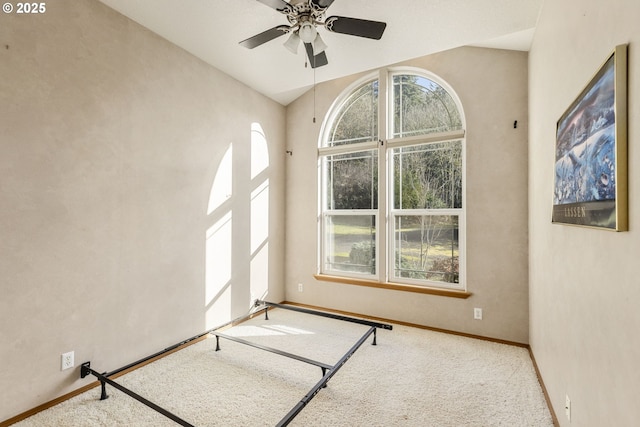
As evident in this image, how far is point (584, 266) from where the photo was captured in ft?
4.62

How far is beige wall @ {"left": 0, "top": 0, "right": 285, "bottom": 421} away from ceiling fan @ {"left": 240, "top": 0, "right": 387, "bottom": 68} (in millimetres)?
1145

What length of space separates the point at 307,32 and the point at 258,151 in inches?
80.5

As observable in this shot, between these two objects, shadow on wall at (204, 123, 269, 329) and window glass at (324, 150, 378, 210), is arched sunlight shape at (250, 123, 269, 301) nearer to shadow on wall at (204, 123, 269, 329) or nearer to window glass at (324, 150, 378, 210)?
shadow on wall at (204, 123, 269, 329)

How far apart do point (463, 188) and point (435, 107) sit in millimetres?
1060

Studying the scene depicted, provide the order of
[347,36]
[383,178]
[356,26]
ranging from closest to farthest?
[356,26]
[347,36]
[383,178]

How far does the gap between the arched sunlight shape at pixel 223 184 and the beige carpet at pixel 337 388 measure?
1.52 m

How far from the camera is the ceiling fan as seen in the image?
1972 mm

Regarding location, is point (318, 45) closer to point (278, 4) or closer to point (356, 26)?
point (356, 26)

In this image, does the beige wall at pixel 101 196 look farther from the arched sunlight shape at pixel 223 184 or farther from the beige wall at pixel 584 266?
the beige wall at pixel 584 266

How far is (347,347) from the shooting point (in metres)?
3.05

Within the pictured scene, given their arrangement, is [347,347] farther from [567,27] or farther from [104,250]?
[567,27]

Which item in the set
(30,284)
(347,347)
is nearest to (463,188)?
(347,347)

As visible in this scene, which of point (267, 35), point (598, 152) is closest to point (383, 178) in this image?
point (267, 35)

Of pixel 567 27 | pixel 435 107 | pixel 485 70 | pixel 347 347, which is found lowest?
pixel 347 347
